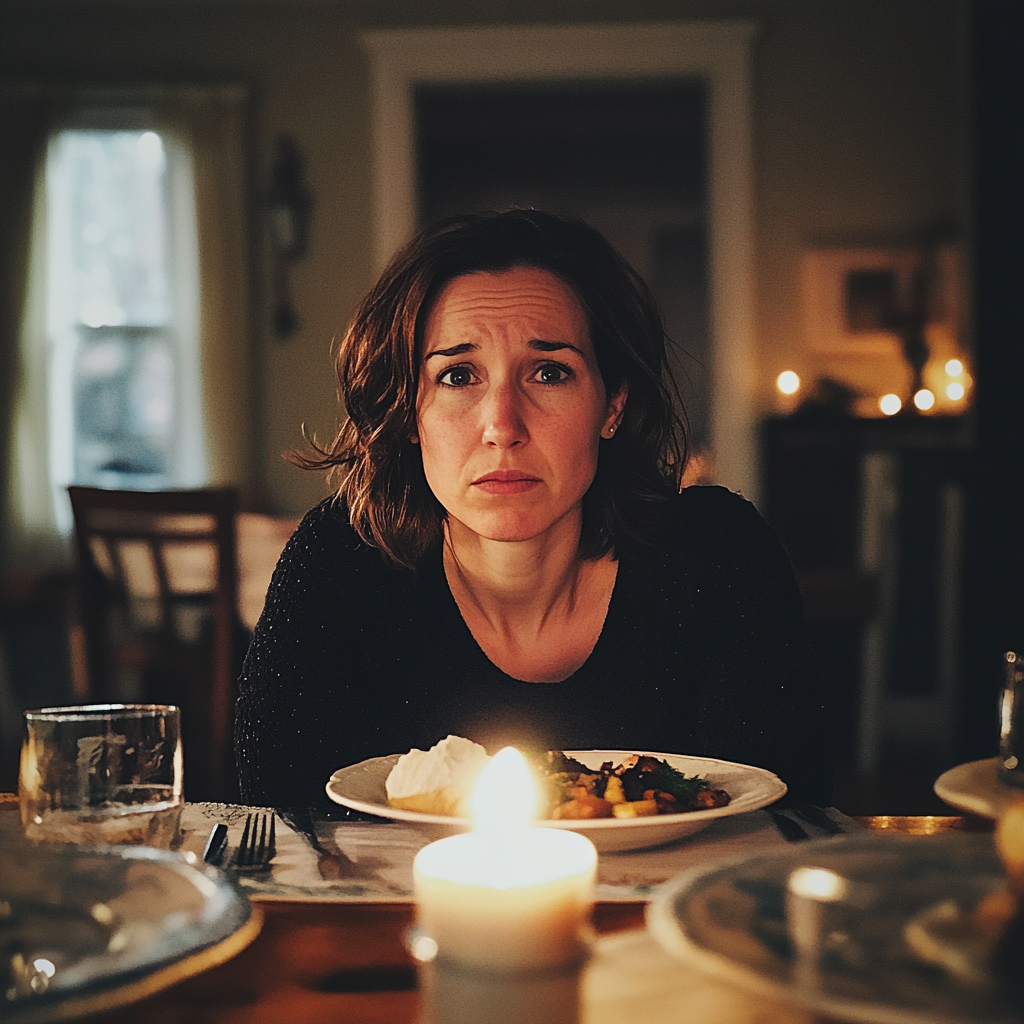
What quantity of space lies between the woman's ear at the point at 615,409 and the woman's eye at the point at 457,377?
0.72 feet

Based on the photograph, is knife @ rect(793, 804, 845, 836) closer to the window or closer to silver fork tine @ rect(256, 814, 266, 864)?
silver fork tine @ rect(256, 814, 266, 864)

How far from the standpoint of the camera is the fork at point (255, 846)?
29.6 inches

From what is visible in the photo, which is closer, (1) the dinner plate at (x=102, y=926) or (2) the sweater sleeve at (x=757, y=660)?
(1) the dinner plate at (x=102, y=926)

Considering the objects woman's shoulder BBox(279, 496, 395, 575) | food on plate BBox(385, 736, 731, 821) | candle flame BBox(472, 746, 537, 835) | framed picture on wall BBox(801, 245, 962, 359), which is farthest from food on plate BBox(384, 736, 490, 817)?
framed picture on wall BBox(801, 245, 962, 359)

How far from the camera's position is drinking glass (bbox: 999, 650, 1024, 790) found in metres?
Result: 0.74

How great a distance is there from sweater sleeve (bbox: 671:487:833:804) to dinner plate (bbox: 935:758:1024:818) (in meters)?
0.34

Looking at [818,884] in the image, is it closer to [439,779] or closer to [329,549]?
[439,779]

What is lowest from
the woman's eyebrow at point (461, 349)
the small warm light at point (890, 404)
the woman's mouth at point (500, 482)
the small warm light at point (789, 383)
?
the woman's mouth at point (500, 482)

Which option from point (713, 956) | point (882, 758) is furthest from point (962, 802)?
point (882, 758)

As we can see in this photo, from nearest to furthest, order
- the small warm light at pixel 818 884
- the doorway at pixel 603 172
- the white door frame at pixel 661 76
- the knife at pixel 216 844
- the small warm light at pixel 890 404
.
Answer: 1. the small warm light at pixel 818 884
2. the knife at pixel 216 844
3. the small warm light at pixel 890 404
4. the white door frame at pixel 661 76
5. the doorway at pixel 603 172

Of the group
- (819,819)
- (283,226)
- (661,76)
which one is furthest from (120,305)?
(819,819)

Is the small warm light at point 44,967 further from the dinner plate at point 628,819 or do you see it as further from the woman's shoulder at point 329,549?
the woman's shoulder at point 329,549

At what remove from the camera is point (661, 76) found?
5.00 m

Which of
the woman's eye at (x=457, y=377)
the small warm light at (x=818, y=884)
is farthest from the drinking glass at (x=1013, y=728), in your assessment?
the woman's eye at (x=457, y=377)
